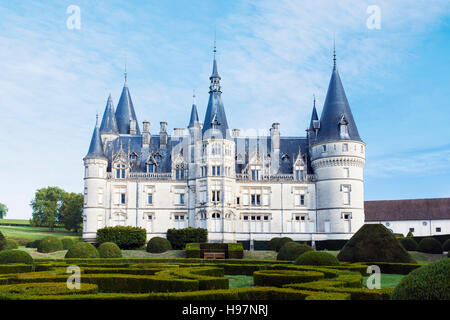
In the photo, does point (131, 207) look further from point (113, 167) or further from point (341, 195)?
point (341, 195)

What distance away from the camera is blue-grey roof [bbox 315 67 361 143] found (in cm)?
5394

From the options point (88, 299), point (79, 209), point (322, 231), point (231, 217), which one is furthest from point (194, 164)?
point (88, 299)

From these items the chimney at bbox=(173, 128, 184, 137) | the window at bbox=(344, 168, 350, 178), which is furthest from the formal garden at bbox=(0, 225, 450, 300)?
the chimney at bbox=(173, 128, 184, 137)

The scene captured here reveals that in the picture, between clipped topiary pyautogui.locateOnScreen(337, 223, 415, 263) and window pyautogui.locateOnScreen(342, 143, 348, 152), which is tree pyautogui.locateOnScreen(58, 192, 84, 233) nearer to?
window pyautogui.locateOnScreen(342, 143, 348, 152)

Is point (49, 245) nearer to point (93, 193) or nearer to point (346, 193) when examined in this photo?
point (93, 193)

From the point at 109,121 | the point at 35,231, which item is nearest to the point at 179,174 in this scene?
the point at 109,121

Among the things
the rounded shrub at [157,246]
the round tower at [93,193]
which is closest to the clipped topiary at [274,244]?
the rounded shrub at [157,246]

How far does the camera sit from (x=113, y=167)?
2189 inches

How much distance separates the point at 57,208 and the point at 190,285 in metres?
65.8

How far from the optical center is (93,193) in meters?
53.9

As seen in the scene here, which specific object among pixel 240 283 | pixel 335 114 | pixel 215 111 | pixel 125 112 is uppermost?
pixel 125 112

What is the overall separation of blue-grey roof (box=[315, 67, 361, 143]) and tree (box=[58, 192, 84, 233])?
39464mm

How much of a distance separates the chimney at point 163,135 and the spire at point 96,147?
7250 millimetres
